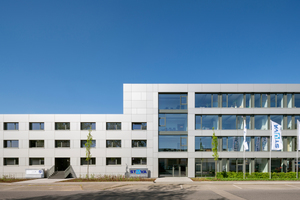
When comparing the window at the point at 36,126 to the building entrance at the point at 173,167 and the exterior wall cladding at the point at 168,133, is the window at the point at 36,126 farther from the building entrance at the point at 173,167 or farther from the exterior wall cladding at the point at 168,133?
the building entrance at the point at 173,167

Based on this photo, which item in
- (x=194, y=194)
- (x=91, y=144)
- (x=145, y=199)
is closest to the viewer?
(x=145, y=199)

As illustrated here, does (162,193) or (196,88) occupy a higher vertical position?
(196,88)

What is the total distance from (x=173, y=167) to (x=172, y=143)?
3.28m

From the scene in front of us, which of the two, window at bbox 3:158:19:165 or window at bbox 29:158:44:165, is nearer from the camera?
window at bbox 29:158:44:165

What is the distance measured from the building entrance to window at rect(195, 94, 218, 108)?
7.97m

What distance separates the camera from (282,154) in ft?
98.3

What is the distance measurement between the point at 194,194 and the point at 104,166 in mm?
15822

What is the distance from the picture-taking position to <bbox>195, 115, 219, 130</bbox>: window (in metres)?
31.0

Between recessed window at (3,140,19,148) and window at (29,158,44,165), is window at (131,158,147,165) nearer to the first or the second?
window at (29,158,44,165)

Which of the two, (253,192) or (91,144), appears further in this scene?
(91,144)


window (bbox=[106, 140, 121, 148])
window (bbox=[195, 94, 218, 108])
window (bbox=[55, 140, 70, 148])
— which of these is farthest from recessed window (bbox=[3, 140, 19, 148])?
window (bbox=[195, 94, 218, 108])

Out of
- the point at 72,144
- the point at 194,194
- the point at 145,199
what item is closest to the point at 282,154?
the point at 194,194

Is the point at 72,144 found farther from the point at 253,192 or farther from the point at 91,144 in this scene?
the point at 253,192

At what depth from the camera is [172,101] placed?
31500 millimetres
